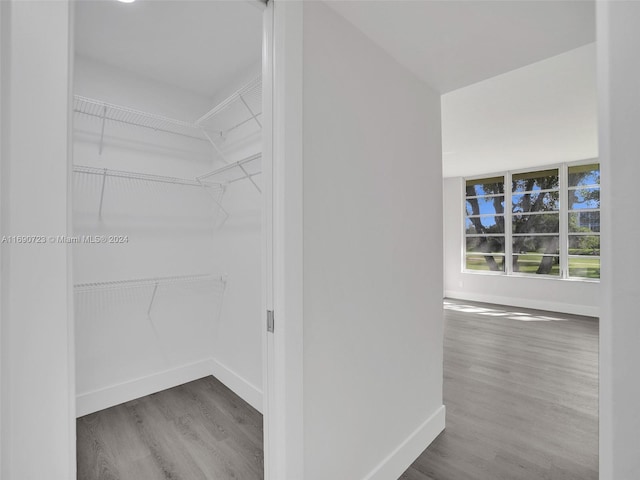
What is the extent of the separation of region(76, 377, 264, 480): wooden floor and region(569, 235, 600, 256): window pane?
19.6 feet

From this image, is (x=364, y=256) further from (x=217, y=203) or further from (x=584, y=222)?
(x=584, y=222)

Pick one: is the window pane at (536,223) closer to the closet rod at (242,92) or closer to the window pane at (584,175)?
the window pane at (584,175)

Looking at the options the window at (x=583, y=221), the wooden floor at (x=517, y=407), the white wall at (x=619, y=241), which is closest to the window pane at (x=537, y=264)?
the window at (x=583, y=221)

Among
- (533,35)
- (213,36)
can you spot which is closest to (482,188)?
(533,35)

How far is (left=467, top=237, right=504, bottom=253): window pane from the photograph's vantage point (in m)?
6.55

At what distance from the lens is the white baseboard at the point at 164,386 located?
2266 millimetres

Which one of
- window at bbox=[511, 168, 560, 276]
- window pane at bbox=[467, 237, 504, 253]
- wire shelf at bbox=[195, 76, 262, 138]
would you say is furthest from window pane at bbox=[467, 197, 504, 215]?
wire shelf at bbox=[195, 76, 262, 138]

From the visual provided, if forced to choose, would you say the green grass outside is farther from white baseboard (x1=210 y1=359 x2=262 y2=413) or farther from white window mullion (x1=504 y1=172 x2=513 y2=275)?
white baseboard (x1=210 y1=359 x2=262 y2=413)

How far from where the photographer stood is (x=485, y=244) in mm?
6746

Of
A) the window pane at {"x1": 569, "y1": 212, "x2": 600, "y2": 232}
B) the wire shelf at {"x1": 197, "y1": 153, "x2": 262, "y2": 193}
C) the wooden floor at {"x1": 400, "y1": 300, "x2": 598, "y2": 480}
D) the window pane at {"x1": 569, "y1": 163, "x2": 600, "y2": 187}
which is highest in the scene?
the window pane at {"x1": 569, "y1": 163, "x2": 600, "y2": 187}

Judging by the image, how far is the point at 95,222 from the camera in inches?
91.1

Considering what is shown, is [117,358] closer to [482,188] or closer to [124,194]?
[124,194]

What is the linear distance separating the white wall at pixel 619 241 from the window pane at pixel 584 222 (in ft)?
20.0

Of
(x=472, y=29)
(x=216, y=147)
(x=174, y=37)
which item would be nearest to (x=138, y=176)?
(x=216, y=147)
